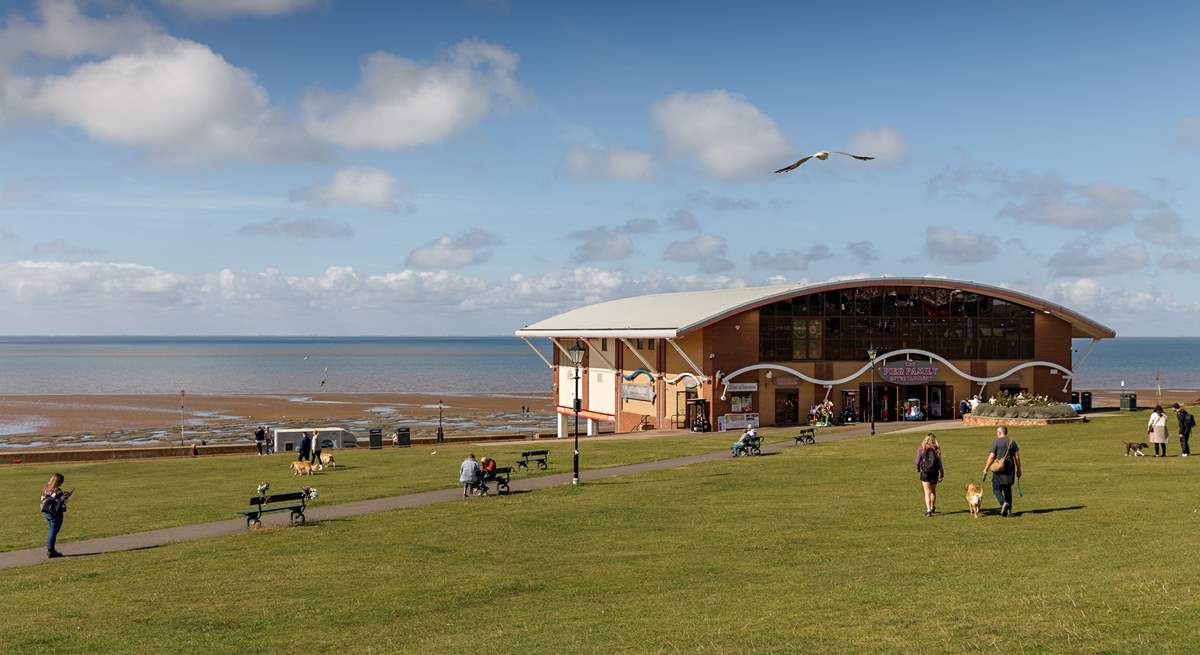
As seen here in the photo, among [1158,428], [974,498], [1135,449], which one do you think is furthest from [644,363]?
[974,498]

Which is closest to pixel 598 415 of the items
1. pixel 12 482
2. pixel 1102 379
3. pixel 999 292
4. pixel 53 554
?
pixel 999 292

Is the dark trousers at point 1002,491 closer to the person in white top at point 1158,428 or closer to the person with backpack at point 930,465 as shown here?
the person with backpack at point 930,465

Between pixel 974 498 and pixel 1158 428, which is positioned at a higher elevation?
pixel 1158 428

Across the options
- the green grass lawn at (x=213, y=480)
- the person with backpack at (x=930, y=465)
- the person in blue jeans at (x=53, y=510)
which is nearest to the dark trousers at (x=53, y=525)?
the person in blue jeans at (x=53, y=510)

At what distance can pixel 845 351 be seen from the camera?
5762cm

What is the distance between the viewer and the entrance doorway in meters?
56.8

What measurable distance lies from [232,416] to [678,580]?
85.5 metres

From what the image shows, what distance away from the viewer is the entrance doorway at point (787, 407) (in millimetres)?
56750

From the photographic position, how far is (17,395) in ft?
408

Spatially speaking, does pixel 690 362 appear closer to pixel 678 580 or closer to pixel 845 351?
pixel 845 351

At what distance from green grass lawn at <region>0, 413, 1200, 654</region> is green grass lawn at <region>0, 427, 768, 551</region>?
4.43 metres

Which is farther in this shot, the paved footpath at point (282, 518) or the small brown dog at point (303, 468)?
the small brown dog at point (303, 468)

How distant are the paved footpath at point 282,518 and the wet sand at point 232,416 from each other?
4116cm

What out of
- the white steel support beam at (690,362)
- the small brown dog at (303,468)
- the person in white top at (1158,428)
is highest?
the white steel support beam at (690,362)
